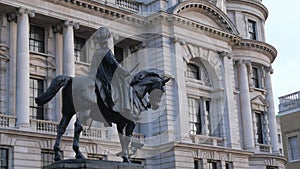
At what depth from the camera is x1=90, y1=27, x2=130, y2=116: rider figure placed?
13836 mm

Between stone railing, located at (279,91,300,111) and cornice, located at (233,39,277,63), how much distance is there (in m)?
8.35

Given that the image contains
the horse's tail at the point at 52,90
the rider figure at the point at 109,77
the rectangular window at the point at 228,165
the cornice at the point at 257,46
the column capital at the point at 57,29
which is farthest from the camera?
the cornice at the point at 257,46

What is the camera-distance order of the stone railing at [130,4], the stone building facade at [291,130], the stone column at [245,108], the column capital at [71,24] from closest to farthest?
the column capital at [71,24]
the stone railing at [130,4]
the stone column at [245,108]
the stone building facade at [291,130]

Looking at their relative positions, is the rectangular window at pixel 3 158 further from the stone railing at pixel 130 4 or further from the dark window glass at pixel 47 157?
the stone railing at pixel 130 4

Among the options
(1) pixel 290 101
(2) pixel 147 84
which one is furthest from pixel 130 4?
(1) pixel 290 101

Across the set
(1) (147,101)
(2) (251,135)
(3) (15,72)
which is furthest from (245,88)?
(1) (147,101)

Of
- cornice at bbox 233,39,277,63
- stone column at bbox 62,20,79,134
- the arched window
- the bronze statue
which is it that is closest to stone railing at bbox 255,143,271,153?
the arched window

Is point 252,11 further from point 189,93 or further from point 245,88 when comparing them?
point 189,93

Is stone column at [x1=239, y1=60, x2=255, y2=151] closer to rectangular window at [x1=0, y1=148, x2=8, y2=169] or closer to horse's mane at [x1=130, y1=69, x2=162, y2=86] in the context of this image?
rectangular window at [x1=0, y1=148, x2=8, y2=169]

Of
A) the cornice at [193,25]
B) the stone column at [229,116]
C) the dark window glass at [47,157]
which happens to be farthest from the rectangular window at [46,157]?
the stone column at [229,116]

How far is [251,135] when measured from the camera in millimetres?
41188

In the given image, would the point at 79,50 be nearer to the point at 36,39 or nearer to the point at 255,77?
the point at 36,39

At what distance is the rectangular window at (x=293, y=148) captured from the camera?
51.4m

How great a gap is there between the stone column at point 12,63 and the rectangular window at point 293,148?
29.5 metres
